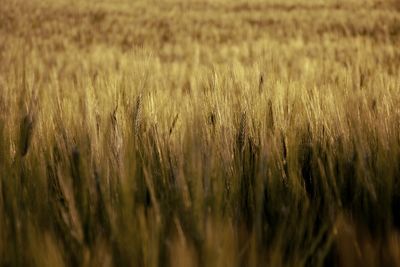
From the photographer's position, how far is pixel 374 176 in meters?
0.83

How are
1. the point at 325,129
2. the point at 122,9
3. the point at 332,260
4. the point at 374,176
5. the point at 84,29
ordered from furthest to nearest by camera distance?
the point at 122,9, the point at 84,29, the point at 325,129, the point at 374,176, the point at 332,260

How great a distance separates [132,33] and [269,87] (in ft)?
18.2

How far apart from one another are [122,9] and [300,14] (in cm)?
354

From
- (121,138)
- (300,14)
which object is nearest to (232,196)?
(121,138)

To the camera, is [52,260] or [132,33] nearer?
[52,260]

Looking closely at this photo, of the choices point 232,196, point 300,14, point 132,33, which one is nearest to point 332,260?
point 232,196

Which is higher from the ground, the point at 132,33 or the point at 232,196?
the point at 132,33

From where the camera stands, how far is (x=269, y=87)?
132cm

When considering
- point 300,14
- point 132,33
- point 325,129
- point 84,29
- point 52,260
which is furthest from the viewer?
point 300,14

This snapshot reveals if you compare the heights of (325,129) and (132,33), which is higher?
(132,33)

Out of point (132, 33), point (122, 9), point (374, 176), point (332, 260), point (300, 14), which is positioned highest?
point (122, 9)

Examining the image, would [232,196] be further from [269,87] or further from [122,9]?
[122,9]

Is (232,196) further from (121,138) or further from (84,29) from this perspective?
(84,29)

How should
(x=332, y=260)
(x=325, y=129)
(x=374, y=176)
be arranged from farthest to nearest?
(x=325, y=129)
(x=374, y=176)
(x=332, y=260)
